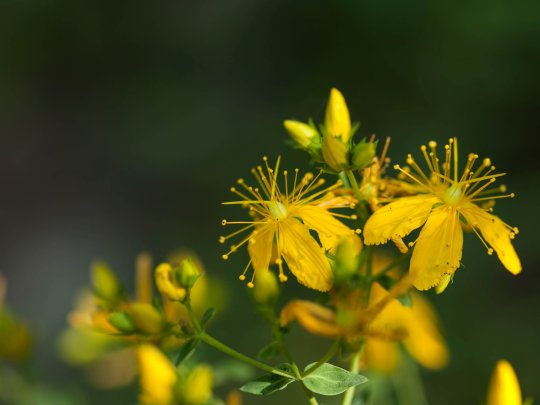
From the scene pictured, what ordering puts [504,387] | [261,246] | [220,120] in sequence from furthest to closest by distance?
[220,120]
[261,246]
[504,387]

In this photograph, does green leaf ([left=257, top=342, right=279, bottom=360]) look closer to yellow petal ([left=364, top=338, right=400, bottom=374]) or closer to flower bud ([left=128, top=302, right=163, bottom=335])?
flower bud ([left=128, top=302, right=163, bottom=335])

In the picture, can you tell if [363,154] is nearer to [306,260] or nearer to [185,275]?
[306,260]

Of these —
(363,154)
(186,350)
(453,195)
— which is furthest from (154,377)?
(453,195)

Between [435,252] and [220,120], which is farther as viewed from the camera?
[220,120]

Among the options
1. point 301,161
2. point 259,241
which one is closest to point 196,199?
point 301,161

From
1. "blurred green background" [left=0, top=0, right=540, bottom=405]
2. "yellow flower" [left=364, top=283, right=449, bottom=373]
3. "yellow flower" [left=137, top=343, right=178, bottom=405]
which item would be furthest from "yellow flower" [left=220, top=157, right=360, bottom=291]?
"blurred green background" [left=0, top=0, right=540, bottom=405]

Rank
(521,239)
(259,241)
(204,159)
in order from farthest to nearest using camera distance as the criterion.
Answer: (204,159), (521,239), (259,241)

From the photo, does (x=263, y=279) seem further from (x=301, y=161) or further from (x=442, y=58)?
(x=442, y=58)

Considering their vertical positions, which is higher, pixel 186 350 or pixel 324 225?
pixel 324 225
